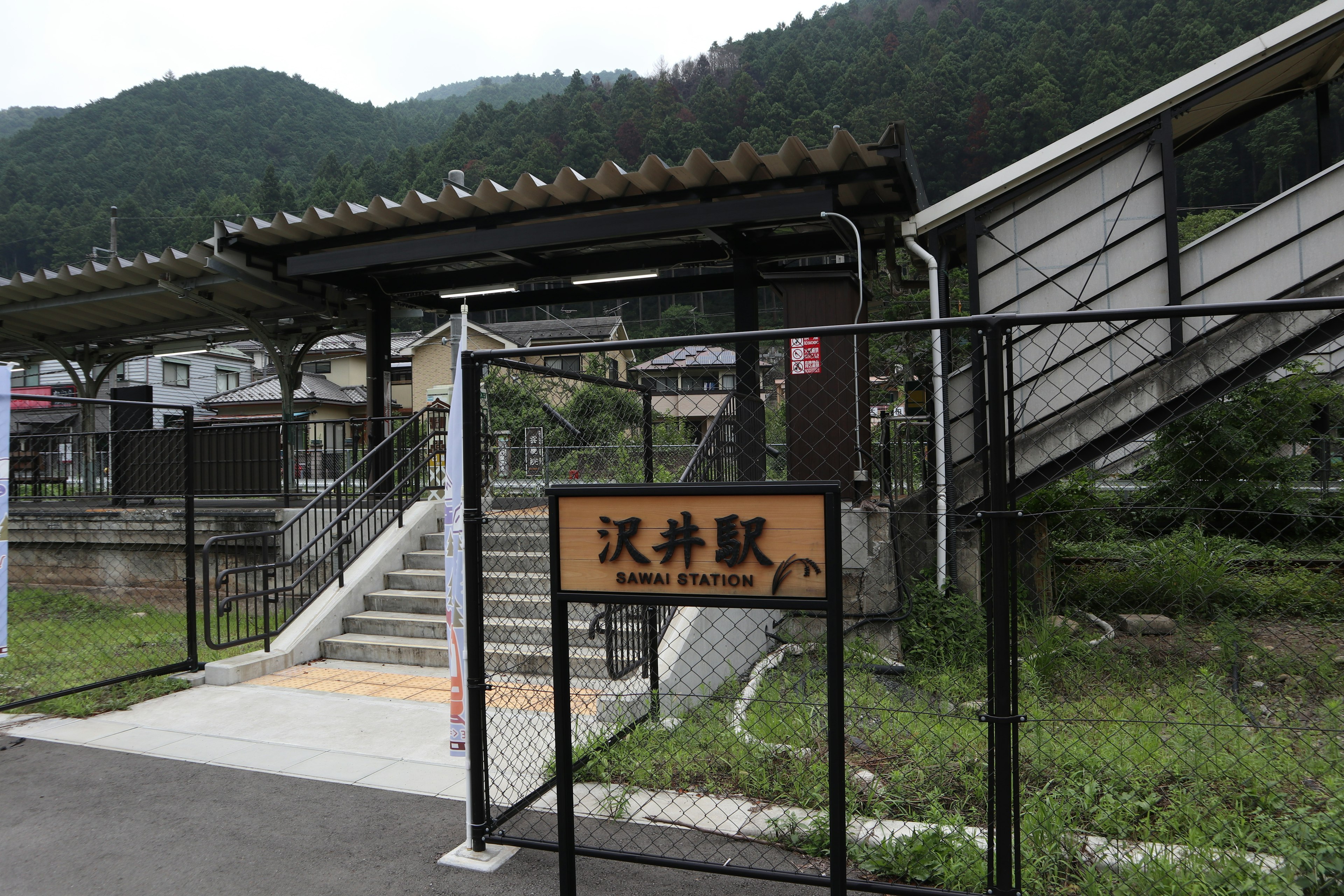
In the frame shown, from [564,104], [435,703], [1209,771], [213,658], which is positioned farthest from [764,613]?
[564,104]

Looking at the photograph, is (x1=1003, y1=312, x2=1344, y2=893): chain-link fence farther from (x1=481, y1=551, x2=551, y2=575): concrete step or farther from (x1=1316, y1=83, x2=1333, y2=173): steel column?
(x1=481, y1=551, x2=551, y2=575): concrete step

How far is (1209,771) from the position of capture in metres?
3.79

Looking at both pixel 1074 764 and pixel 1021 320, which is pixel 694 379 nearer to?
pixel 1074 764

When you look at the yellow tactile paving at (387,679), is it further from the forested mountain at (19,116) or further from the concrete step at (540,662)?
the forested mountain at (19,116)

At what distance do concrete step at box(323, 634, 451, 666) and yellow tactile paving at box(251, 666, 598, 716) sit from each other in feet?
0.78

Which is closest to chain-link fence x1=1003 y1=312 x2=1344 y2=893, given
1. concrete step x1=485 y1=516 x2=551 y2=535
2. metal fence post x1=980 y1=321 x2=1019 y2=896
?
metal fence post x1=980 y1=321 x2=1019 y2=896

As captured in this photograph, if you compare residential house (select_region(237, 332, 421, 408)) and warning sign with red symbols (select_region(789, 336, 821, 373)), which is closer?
warning sign with red symbols (select_region(789, 336, 821, 373))

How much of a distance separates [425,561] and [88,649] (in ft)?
10.6

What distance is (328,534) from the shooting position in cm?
898

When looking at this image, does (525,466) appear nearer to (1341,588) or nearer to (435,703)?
(435,703)

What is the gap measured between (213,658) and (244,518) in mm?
3322

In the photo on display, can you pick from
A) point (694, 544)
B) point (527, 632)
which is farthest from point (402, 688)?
point (694, 544)

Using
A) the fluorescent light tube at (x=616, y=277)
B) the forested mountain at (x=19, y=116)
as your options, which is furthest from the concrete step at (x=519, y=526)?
the forested mountain at (x=19, y=116)

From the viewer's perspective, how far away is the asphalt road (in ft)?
10.6
